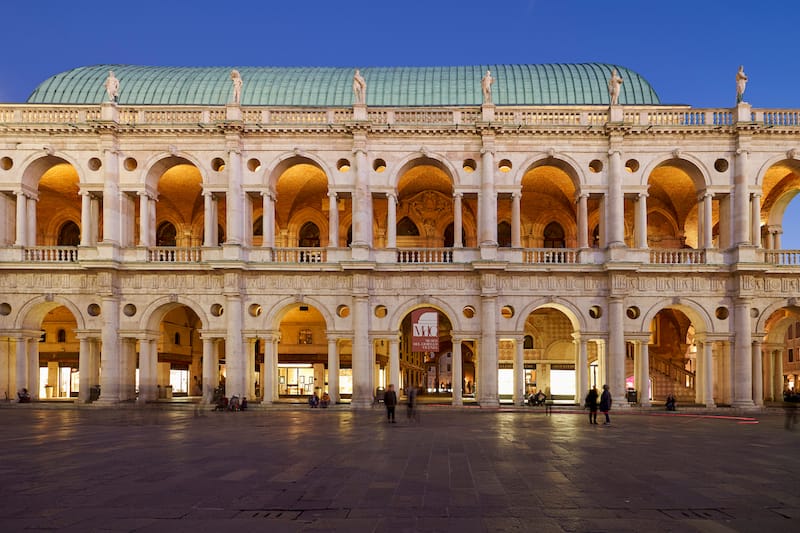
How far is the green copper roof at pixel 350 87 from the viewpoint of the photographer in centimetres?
4088

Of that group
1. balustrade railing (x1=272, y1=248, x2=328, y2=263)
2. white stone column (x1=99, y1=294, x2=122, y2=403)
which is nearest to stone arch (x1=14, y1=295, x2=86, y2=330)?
white stone column (x1=99, y1=294, x2=122, y2=403)

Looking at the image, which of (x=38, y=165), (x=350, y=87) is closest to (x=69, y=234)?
(x=38, y=165)

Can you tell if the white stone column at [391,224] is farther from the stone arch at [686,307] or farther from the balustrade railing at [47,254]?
the balustrade railing at [47,254]

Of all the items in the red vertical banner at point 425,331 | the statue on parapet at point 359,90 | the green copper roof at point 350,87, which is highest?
the green copper roof at point 350,87

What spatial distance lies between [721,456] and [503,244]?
2785 centimetres

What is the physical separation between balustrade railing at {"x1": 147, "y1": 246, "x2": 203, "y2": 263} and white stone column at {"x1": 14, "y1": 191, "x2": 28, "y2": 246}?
7214 mm

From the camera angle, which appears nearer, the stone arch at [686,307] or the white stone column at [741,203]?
the stone arch at [686,307]

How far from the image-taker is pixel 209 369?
36375 mm

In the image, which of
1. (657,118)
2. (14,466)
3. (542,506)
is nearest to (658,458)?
(542,506)

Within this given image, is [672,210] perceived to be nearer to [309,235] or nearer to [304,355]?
[309,235]

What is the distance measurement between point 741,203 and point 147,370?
3454 centimetres

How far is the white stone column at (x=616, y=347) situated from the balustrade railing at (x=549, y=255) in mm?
3288

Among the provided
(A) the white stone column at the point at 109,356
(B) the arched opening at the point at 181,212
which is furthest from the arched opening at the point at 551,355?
(A) the white stone column at the point at 109,356

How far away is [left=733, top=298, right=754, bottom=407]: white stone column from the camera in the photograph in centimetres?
3500
